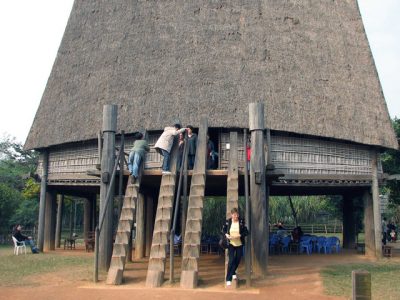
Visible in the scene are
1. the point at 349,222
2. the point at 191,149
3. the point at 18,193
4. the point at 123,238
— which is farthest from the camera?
the point at 18,193

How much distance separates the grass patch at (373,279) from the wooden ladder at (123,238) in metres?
3.43

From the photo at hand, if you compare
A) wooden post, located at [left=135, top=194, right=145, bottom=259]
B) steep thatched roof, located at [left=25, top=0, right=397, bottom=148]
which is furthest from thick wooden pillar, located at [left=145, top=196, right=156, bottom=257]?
steep thatched roof, located at [left=25, top=0, right=397, bottom=148]

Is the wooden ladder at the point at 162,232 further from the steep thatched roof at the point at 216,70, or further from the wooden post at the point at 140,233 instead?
the wooden post at the point at 140,233

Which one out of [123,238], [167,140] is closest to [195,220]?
[123,238]

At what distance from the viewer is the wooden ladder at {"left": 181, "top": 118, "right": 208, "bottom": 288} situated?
7692 millimetres

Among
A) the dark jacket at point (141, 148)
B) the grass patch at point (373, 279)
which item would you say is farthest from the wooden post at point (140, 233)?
the grass patch at point (373, 279)

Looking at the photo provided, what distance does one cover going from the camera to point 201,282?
324 inches

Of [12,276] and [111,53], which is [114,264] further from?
[111,53]

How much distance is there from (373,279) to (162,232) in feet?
14.5

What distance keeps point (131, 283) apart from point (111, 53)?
27.0 ft

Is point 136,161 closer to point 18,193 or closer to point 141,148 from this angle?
point 141,148

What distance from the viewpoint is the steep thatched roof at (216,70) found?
12.9m

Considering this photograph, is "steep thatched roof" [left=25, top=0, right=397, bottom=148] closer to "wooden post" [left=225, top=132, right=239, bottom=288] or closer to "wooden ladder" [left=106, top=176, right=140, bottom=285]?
"wooden post" [left=225, top=132, right=239, bottom=288]

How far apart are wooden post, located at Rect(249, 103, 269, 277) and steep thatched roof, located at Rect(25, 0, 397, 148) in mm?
3347
